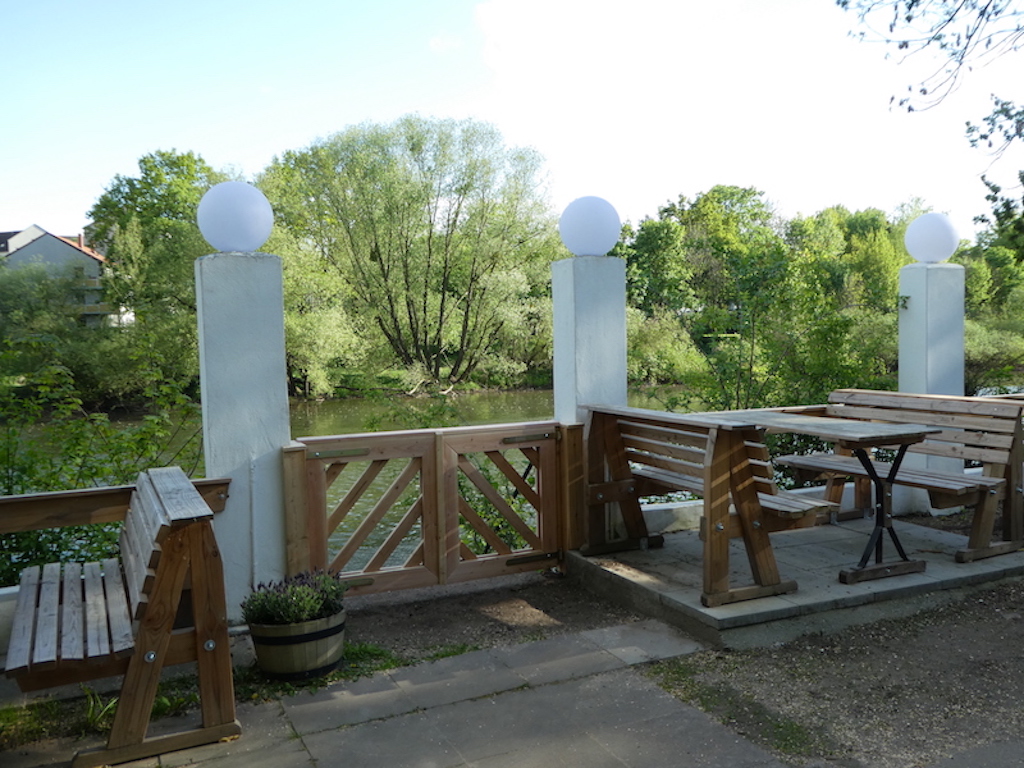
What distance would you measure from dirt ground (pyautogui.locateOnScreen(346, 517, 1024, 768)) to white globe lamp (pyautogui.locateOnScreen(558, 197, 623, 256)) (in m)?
2.03

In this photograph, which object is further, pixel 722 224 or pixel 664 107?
pixel 722 224

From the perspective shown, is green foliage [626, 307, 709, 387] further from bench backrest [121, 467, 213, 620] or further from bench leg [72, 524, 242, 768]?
bench leg [72, 524, 242, 768]

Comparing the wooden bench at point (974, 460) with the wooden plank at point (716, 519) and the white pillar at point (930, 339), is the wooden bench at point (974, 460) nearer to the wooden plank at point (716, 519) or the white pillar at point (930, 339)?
the white pillar at point (930, 339)

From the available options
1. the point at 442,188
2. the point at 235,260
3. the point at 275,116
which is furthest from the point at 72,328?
the point at 235,260

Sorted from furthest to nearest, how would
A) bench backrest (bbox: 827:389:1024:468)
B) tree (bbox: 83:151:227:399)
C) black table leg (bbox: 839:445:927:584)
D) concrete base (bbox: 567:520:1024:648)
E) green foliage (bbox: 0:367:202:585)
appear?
tree (bbox: 83:151:227:399), bench backrest (bbox: 827:389:1024:468), green foliage (bbox: 0:367:202:585), black table leg (bbox: 839:445:927:584), concrete base (bbox: 567:520:1024:648)

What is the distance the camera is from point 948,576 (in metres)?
4.55

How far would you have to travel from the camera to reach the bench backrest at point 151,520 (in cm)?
276

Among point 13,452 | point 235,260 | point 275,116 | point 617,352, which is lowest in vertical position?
point 13,452

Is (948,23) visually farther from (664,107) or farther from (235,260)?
(664,107)

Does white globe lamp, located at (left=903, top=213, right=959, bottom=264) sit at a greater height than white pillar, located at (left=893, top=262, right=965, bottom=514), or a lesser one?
greater

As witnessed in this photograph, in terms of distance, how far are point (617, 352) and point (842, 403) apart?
192cm

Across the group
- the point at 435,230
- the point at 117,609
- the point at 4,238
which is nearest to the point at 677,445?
the point at 117,609

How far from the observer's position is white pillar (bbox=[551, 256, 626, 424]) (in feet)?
16.5

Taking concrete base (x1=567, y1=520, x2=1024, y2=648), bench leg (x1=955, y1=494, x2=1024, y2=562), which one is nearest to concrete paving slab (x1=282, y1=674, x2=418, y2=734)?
concrete base (x1=567, y1=520, x2=1024, y2=648)
